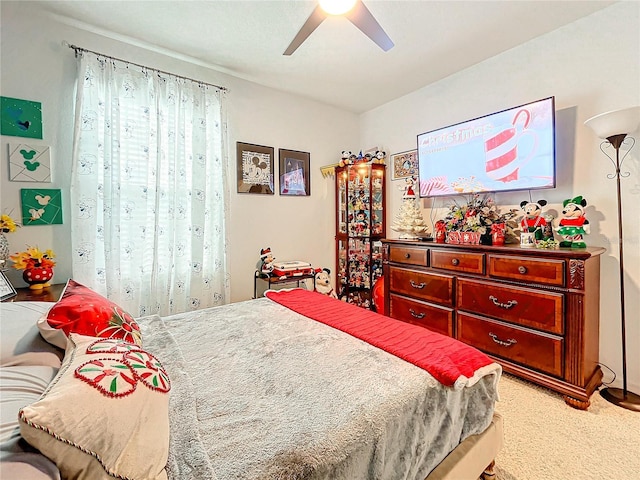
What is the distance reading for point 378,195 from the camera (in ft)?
12.3

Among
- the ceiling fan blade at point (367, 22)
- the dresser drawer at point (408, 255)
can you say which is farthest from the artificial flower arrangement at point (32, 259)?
the dresser drawer at point (408, 255)

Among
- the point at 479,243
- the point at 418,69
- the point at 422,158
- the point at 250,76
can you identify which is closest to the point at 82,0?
the point at 250,76

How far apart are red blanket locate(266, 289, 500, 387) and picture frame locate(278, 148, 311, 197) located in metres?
1.90

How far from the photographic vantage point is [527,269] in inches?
81.4

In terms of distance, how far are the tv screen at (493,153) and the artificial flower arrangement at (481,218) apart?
0.16 m

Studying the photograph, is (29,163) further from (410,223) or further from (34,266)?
(410,223)

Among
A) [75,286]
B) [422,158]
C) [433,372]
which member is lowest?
[433,372]

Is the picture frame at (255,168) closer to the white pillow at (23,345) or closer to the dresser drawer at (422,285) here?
the dresser drawer at (422,285)

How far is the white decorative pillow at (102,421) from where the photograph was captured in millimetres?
564

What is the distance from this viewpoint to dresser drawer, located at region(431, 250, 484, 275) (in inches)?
91.7

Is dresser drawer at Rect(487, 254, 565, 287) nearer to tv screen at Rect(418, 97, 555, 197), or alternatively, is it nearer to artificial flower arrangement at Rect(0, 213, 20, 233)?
tv screen at Rect(418, 97, 555, 197)

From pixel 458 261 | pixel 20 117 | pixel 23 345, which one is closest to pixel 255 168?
pixel 20 117

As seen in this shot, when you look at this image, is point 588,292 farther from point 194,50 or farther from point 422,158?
point 194,50

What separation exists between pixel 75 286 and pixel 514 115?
3.13 meters
